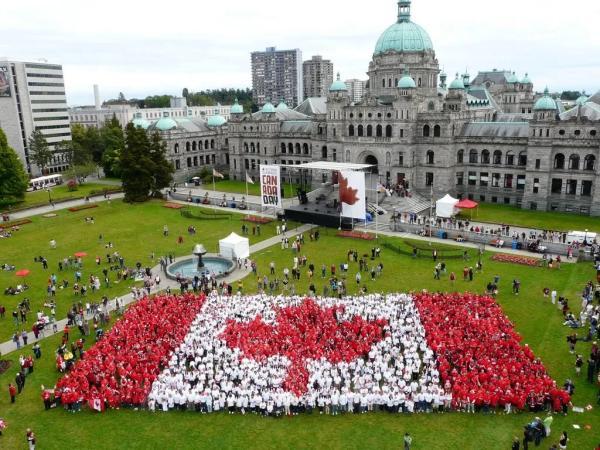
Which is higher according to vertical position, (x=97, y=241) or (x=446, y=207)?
(x=446, y=207)

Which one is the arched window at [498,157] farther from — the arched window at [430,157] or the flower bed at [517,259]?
the flower bed at [517,259]

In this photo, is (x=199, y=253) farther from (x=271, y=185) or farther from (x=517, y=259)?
(x=517, y=259)

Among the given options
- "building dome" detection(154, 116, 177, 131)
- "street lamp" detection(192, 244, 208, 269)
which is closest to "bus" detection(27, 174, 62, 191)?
"building dome" detection(154, 116, 177, 131)

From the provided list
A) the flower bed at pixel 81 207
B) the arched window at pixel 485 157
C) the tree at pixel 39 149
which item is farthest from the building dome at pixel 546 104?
the tree at pixel 39 149

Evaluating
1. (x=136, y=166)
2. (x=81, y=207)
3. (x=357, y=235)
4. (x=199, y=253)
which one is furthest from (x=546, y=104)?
(x=81, y=207)

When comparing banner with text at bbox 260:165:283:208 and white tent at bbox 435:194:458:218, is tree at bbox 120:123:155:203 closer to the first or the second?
banner with text at bbox 260:165:283:208
